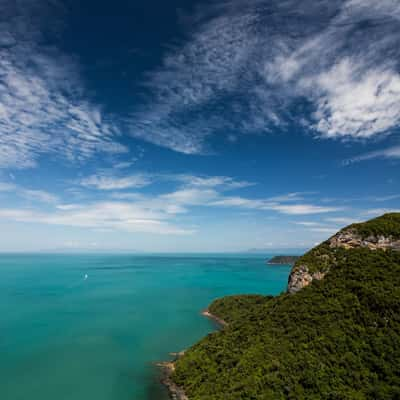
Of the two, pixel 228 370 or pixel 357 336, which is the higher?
pixel 357 336

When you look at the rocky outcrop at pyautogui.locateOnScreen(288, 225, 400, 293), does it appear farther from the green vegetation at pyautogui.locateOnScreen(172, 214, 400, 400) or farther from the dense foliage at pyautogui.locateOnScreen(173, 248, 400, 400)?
the dense foliage at pyautogui.locateOnScreen(173, 248, 400, 400)

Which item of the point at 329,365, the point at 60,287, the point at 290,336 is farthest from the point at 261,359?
the point at 60,287

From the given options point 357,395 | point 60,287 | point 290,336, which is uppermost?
point 290,336

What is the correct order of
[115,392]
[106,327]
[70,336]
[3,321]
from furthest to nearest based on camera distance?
[3,321], [106,327], [70,336], [115,392]

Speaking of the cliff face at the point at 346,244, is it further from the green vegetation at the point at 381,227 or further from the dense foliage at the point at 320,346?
the dense foliage at the point at 320,346

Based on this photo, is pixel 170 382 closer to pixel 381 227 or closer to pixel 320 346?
pixel 320 346

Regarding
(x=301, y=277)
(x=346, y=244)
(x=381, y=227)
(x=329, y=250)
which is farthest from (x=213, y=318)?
(x=381, y=227)

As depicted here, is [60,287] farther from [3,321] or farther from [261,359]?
[261,359]

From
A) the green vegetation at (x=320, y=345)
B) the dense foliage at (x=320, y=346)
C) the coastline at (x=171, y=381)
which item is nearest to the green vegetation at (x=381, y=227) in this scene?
the green vegetation at (x=320, y=345)
